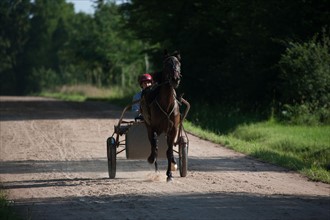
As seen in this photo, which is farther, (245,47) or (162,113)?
(245,47)

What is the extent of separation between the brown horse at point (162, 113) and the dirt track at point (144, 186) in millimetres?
578

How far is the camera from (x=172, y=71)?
13.7 metres

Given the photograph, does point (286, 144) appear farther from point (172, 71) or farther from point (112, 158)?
point (172, 71)

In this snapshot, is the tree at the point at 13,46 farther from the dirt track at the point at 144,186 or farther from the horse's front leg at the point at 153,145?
the horse's front leg at the point at 153,145

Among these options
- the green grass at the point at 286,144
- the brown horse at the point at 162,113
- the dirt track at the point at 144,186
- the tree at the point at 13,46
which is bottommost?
the dirt track at the point at 144,186

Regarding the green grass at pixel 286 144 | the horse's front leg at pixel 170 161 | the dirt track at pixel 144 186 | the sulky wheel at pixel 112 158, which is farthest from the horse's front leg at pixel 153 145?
the green grass at pixel 286 144

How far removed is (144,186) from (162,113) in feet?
4.82

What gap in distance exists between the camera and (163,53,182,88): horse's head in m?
13.7

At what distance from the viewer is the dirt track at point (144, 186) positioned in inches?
432

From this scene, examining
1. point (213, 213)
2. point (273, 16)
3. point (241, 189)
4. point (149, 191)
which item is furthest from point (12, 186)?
point (273, 16)

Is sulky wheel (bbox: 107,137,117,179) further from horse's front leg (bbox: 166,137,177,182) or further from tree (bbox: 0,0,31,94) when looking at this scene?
tree (bbox: 0,0,31,94)

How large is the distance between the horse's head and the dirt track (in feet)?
5.75

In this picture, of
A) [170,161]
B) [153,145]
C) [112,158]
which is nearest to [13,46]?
[112,158]

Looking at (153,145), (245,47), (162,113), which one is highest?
(245,47)
